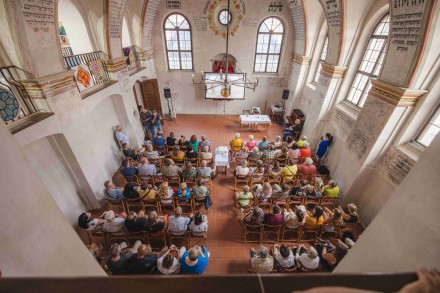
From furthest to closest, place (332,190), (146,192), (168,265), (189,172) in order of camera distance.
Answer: (189,172) → (332,190) → (146,192) → (168,265)

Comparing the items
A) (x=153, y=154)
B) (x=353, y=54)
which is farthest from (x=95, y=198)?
(x=353, y=54)

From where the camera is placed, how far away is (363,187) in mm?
4992

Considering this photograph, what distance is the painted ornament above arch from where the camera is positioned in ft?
27.5

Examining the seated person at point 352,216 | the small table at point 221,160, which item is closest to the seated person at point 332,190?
the seated person at point 352,216

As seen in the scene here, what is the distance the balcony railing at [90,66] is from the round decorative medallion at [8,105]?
143 centimetres

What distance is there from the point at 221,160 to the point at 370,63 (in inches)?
200

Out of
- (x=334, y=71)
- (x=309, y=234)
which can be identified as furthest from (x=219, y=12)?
(x=309, y=234)

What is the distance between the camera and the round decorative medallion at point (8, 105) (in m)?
3.11

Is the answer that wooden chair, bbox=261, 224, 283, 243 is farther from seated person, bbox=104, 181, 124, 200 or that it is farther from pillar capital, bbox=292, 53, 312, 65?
pillar capital, bbox=292, 53, 312, 65

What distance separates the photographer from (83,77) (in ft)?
15.7

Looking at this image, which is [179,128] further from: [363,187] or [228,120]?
[363,187]

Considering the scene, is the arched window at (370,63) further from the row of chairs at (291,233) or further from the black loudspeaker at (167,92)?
the black loudspeaker at (167,92)

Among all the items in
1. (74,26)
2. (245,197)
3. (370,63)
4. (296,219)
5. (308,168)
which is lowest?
(245,197)

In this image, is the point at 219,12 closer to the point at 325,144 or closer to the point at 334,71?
the point at 334,71
